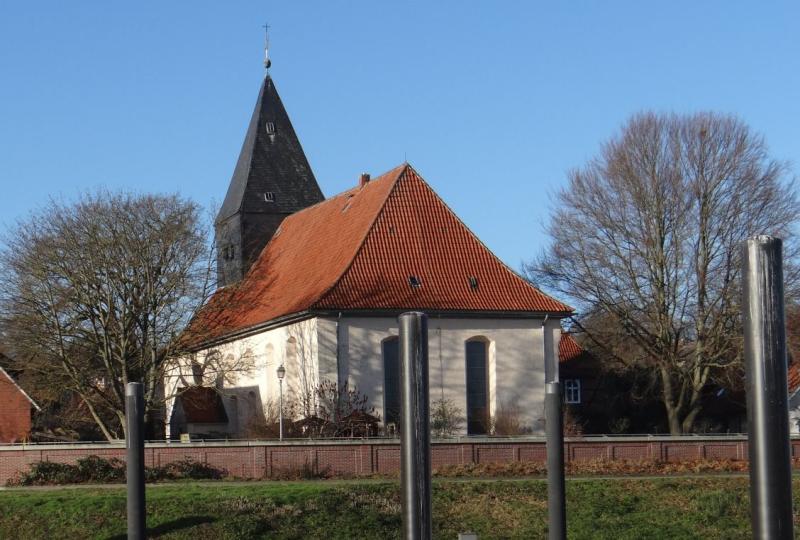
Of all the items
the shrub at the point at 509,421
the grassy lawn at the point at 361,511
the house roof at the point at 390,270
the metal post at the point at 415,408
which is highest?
the house roof at the point at 390,270

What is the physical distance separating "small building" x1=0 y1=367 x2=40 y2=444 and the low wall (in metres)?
→ 15.0

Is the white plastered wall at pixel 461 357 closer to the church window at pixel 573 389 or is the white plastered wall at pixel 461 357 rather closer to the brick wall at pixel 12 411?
the church window at pixel 573 389

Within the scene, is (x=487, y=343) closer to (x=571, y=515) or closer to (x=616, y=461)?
(x=616, y=461)

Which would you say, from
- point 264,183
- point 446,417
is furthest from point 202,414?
point 264,183

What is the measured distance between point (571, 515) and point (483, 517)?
163 cm

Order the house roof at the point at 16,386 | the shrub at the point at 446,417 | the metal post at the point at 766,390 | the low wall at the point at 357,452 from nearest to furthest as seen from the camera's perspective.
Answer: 1. the metal post at the point at 766,390
2. the low wall at the point at 357,452
3. the shrub at the point at 446,417
4. the house roof at the point at 16,386

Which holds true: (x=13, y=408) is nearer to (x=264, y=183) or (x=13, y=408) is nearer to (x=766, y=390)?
(x=264, y=183)

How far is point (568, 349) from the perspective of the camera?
50844 millimetres

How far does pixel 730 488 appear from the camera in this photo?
80.6 feet

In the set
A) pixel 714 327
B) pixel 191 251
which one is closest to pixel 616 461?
pixel 714 327

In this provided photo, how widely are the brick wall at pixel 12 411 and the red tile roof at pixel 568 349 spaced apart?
2117 centimetres

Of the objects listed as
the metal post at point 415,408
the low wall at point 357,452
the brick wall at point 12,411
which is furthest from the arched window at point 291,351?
the metal post at point 415,408

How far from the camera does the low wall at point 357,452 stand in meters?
26.8

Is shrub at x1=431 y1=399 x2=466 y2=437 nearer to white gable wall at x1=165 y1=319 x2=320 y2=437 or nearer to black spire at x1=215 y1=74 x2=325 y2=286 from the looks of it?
white gable wall at x1=165 y1=319 x2=320 y2=437
